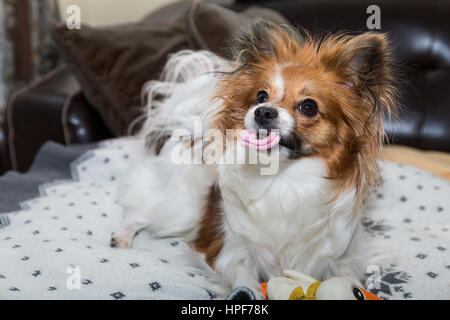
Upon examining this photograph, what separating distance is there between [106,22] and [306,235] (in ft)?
10.8

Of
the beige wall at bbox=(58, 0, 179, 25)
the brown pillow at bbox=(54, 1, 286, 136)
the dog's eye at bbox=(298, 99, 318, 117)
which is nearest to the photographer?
the dog's eye at bbox=(298, 99, 318, 117)

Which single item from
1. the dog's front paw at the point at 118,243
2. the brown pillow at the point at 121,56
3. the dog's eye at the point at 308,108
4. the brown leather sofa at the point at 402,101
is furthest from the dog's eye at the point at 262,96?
the brown leather sofa at the point at 402,101

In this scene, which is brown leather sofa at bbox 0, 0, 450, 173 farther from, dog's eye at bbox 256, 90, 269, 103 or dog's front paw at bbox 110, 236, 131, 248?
dog's eye at bbox 256, 90, 269, 103

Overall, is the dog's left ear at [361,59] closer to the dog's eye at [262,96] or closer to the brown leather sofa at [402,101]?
the dog's eye at [262,96]

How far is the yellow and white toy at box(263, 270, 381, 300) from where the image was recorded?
45.9 inches

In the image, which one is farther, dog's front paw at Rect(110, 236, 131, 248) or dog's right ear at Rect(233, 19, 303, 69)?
dog's front paw at Rect(110, 236, 131, 248)

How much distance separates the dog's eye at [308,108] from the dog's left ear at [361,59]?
16cm

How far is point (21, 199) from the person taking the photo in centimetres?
198

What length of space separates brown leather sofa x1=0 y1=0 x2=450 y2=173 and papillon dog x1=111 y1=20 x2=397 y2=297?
1.05 meters

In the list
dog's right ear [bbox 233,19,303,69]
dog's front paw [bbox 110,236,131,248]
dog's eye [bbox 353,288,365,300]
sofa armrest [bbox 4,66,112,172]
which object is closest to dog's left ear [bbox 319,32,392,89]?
dog's right ear [bbox 233,19,303,69]

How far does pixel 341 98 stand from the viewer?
1.48m

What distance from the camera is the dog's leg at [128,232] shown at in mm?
1757

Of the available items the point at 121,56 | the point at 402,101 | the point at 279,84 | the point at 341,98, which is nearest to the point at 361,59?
the point at 341,98
